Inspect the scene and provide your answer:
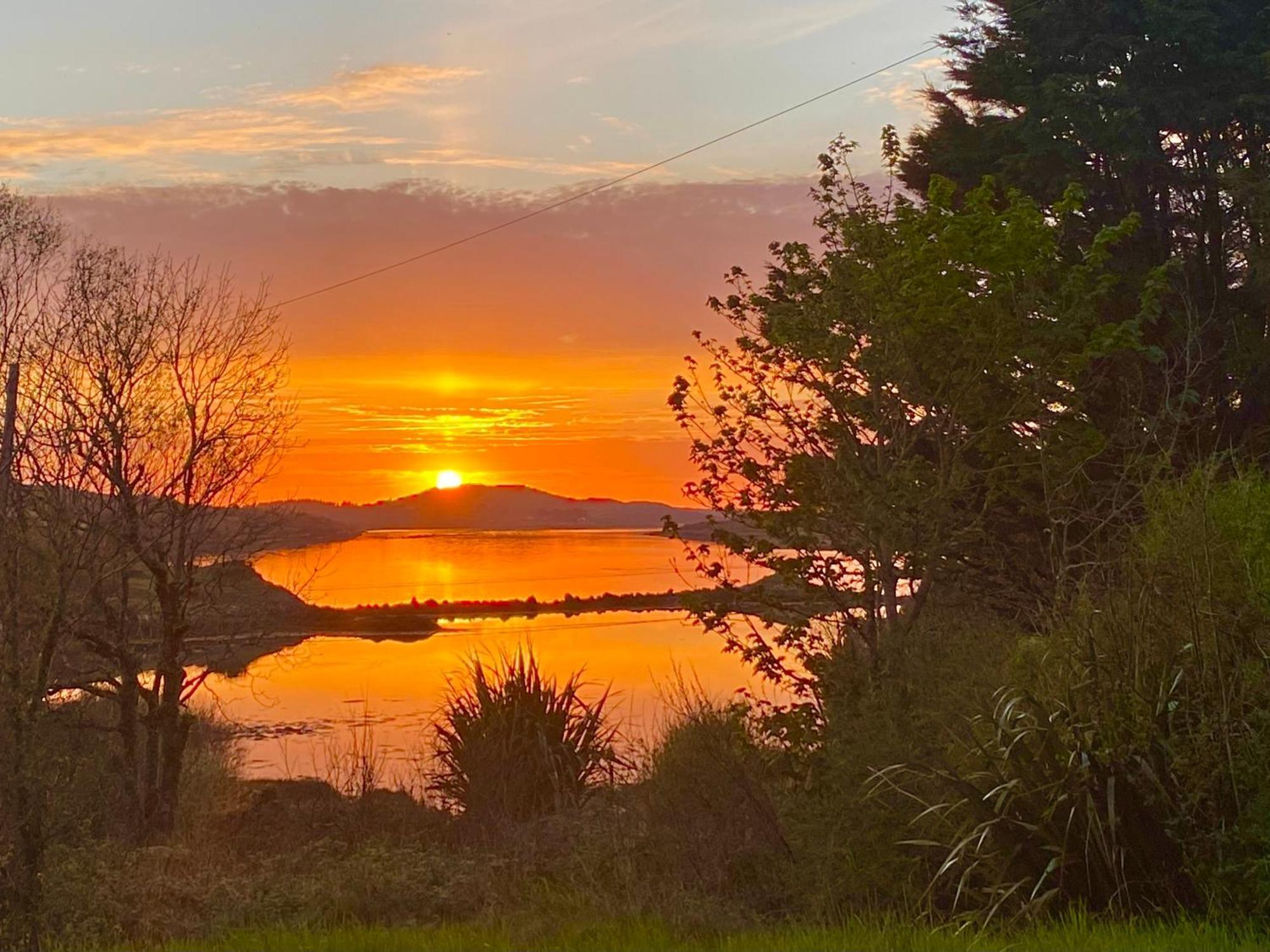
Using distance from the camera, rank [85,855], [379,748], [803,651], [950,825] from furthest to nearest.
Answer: [379,748], [803,651], [85,855], [950,825]

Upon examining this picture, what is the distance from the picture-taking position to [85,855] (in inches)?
413

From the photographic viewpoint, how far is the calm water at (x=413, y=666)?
21.3 metres

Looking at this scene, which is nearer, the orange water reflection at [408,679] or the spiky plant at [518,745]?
the spiky plant at [518,745]

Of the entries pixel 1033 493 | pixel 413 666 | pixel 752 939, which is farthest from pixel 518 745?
pixel 413 666

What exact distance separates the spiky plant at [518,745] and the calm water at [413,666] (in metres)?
0.64

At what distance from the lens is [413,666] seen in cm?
3456

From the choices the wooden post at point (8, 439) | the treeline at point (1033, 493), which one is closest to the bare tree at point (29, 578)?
the wooden post at point (8, 439)

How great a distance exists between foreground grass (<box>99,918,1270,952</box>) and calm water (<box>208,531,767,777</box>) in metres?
4.11

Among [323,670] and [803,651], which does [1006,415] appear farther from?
[323,670]

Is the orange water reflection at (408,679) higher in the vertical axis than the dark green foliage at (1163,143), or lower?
lower

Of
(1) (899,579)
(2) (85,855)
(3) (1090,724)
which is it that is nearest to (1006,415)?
(1) (899,579)

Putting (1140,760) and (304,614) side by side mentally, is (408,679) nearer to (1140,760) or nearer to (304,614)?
(304,614)

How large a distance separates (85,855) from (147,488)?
7030 mm

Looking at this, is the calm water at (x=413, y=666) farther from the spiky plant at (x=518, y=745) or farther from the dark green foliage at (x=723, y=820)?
the dark green foliage at (x=723, y=820)
